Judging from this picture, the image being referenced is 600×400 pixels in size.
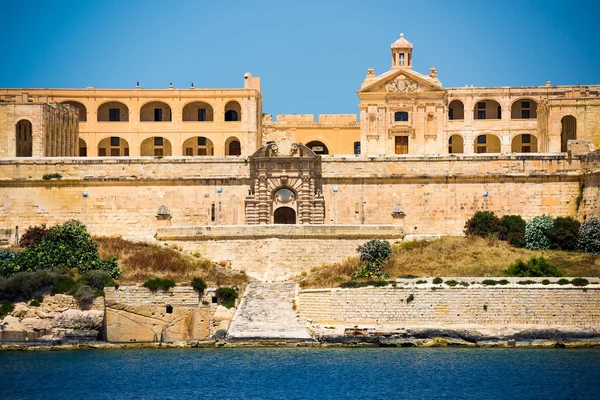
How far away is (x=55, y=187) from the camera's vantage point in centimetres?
4962

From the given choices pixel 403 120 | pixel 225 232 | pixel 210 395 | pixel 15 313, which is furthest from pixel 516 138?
pixel 210 395

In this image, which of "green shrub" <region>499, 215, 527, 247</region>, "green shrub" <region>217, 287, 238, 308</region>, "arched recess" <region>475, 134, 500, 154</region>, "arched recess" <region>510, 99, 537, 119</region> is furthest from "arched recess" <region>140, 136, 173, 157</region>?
"green shrub" <region>217, 287, 238, 308</region>

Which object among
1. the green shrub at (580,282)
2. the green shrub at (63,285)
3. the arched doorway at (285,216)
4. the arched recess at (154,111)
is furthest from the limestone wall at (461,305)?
the arched recess at (154,111)

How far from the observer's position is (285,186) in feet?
160

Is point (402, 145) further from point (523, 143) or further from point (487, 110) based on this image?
point (523, 143)

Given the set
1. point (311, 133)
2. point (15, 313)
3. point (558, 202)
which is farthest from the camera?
point (311, 133)

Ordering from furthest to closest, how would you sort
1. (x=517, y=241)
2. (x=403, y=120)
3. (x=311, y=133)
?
(x=311, y=133)
(x=403, y=120)
(x=517, y=241)

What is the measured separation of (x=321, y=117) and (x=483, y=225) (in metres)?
19.6

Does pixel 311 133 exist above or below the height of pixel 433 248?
above

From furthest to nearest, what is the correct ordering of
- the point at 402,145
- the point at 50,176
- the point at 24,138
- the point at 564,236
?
the point at 402,145
the point at 24,138
the point at 50,176
the point at 564,236

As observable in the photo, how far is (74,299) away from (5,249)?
7401 millimetres

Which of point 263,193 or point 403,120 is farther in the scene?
point 403,120

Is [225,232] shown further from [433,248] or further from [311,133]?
[311,133]

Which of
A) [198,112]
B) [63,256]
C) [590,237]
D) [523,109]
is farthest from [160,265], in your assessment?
[523,109]
